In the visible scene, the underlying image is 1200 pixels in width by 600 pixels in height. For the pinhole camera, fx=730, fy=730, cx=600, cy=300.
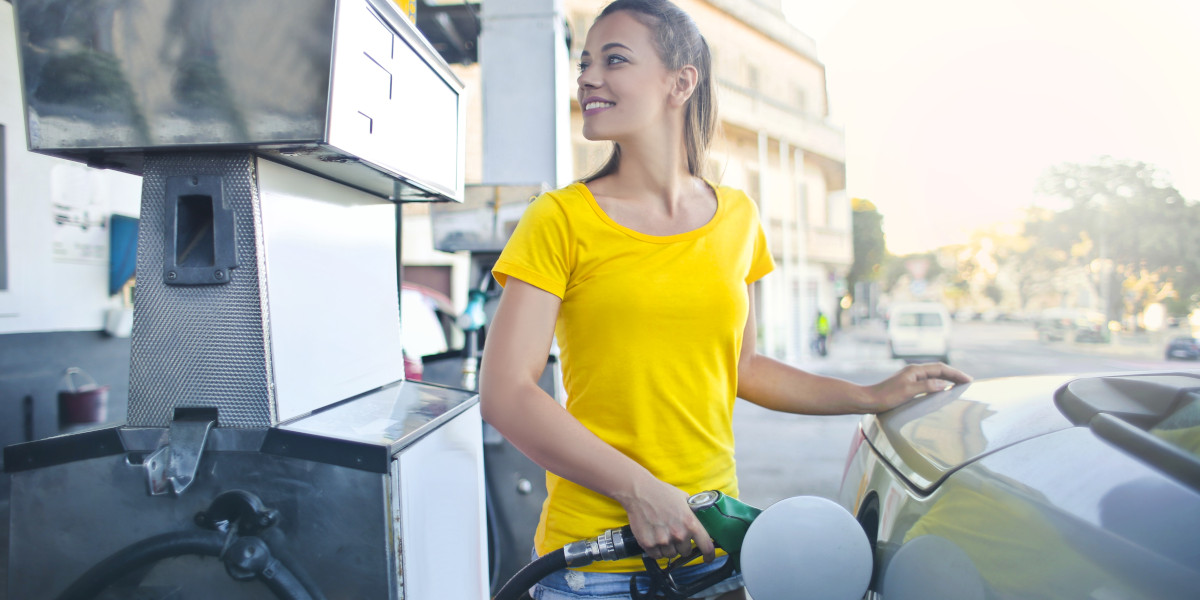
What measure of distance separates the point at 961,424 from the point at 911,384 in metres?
0.18

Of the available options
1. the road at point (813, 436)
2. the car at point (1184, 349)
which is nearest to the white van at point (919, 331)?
the road at point (813, 436)

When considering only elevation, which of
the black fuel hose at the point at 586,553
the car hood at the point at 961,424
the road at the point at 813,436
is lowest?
the road at the point at 813,436

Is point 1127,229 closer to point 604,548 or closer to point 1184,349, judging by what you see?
point 1184,349

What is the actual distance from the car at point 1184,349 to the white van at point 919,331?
55.2 feet

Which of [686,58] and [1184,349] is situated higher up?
[686,58]

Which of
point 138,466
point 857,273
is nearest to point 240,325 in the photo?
point 138,466

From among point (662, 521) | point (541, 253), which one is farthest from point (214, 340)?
point (662, 521)

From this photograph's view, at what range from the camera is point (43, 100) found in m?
1.17

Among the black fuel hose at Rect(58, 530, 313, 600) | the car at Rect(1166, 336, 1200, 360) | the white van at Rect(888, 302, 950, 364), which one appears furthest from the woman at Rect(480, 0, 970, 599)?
the white van at Rect(888, 302, 950, 364)

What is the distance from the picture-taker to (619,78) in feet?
3.93

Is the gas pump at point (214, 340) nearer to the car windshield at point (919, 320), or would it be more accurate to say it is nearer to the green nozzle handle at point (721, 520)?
the green nozzle handle at point (721, 520)

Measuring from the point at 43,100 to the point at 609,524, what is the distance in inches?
44.3

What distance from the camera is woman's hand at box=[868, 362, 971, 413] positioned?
147 centimetres

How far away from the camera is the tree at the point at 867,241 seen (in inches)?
1426
